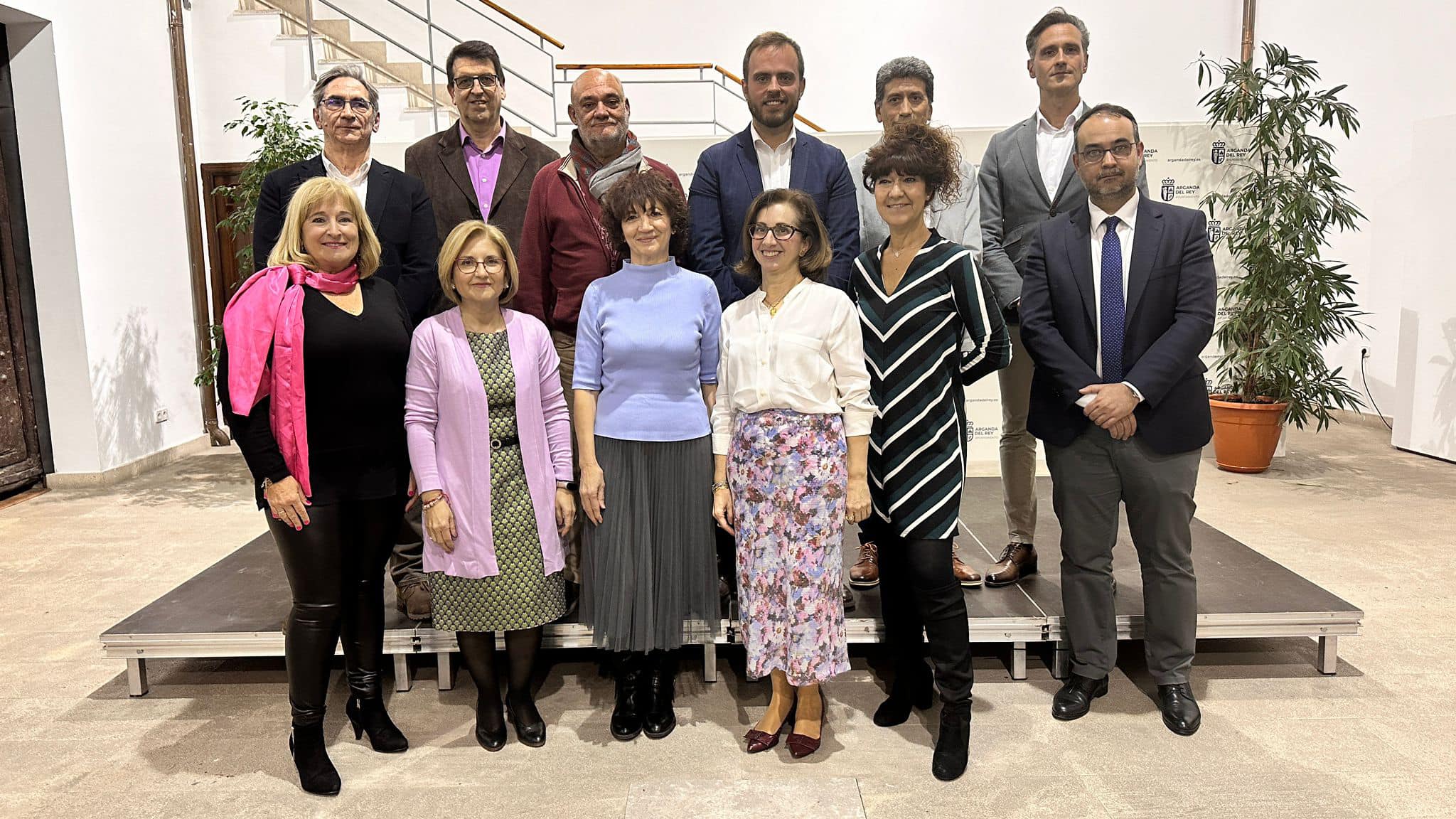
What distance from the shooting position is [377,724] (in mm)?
2715

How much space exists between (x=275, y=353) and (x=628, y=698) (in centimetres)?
136

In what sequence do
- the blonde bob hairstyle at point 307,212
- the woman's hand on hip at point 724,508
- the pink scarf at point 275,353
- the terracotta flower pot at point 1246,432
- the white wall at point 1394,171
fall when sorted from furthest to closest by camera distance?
1. the white wall at point 1394,171
2. the terracotta flower pot at point 1246,432
3. the woman's hand on hip at point 724,508
4. the blonde bob hairstyle at point 307,212
5. the pink scarf at point 275,353

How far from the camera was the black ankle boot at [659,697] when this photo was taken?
277 cm

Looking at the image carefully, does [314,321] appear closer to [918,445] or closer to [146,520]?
[918,445]

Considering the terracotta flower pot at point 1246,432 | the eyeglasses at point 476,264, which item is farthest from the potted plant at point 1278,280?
the eyeglasses at point 476,264

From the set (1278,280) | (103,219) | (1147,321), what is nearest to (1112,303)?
→ (1147,321)

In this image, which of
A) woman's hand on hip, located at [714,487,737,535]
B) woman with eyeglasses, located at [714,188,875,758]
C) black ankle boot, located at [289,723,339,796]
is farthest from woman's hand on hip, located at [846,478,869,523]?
black ankle boot, located at [289,723,339,796]

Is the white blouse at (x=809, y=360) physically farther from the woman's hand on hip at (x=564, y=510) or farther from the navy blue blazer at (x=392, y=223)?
the navy blue blazer at (x=392, y=223)

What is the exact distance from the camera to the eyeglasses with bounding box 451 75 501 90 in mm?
3105

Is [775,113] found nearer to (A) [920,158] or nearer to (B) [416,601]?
(A) [920,158]

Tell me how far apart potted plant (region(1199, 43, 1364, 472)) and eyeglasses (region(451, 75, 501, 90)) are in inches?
187

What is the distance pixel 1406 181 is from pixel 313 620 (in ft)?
26.1

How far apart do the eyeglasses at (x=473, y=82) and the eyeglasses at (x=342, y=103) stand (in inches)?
14.7

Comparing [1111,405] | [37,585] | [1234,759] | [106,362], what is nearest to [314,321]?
[1111,405]
